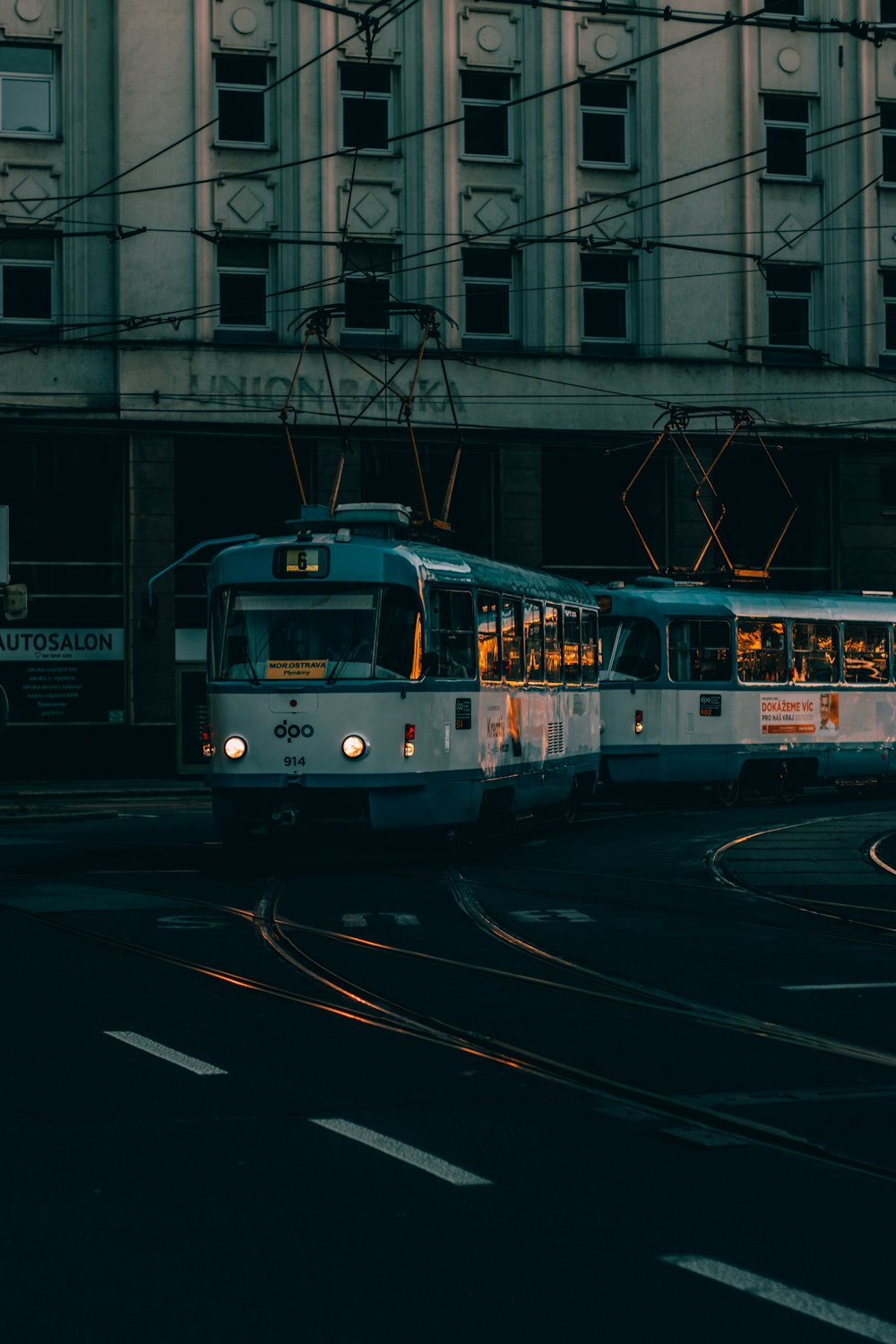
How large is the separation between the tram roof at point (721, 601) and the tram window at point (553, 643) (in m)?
4.12

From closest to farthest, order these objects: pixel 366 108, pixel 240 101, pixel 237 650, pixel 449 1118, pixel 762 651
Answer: pixel 449 1118 → pixel 237 650 → pixel 762 651 → pixel 240 101 → pixel 366 108

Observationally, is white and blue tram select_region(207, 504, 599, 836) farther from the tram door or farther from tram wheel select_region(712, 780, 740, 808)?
the tram door

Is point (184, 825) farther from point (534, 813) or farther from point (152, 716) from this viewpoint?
point (152, 716)

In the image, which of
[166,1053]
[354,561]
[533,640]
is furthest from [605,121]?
[166,1053]

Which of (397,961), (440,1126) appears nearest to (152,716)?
(397,961)

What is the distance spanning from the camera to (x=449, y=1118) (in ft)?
23.2

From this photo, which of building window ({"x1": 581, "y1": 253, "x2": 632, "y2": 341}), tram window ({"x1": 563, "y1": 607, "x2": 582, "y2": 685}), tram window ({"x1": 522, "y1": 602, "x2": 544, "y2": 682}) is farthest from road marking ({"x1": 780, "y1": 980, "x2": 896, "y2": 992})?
building window ({"x1": 581, "y1": 253, "x2": 632, "y2": 341})

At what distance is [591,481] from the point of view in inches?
1407

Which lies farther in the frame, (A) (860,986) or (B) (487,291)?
(B) (487,291)

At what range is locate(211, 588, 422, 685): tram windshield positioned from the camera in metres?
17.7

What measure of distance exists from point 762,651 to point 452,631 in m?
9.82

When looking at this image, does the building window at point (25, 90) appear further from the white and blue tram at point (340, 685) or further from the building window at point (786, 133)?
the white and blue tram at point (340, 685)

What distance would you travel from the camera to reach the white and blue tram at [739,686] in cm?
2667

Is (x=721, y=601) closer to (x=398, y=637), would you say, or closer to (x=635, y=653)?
(x=635, y=653)
